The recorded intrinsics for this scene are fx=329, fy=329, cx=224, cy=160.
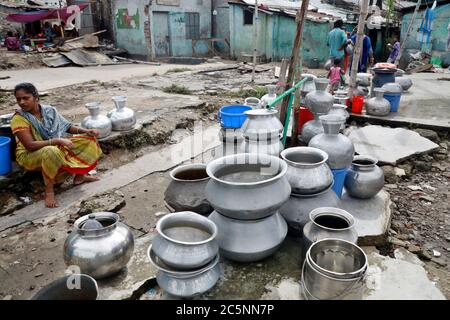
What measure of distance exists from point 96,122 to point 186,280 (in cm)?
394

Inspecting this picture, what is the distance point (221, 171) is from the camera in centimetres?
260

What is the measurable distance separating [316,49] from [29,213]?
17.7 m

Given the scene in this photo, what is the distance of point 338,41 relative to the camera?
8969mm

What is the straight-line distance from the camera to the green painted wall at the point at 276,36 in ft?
60.0

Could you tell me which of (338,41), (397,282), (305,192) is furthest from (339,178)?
(338,41)

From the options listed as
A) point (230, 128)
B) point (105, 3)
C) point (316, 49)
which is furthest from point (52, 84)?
point (316, 49)

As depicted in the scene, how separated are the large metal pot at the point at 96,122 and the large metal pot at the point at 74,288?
356 centimetres

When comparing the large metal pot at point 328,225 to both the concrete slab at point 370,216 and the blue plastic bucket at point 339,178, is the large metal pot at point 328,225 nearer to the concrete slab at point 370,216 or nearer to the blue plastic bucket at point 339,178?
the concrete slab at point 370,216

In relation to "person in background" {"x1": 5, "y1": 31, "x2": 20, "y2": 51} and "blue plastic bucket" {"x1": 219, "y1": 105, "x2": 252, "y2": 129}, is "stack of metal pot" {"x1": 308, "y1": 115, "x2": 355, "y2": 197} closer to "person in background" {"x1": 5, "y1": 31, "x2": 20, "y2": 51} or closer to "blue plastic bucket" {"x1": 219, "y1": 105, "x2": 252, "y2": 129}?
"blue plastic bucket" {"x1": 219, "y1": 105, "x2": 252, "y2": 129}

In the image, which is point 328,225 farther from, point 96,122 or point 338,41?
point 338,41

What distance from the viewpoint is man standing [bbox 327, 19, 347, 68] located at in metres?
8.88

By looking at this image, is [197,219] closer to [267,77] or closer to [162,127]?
[162,127]

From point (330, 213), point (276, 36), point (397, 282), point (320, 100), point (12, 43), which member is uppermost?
point (276, 36)

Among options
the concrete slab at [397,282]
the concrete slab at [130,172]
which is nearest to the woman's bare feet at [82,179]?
the concrete slab at [130,172]
